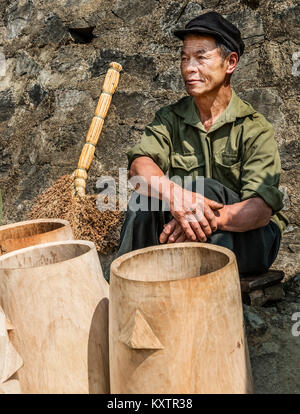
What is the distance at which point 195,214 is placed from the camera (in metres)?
1.85

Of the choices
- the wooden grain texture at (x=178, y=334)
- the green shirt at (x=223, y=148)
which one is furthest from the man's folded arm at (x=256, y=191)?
the wooden grain texture at (x=178, y=334)

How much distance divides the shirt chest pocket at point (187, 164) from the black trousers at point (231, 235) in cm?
23

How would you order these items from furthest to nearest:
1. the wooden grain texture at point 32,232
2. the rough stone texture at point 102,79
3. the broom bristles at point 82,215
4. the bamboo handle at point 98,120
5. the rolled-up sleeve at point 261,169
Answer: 1. the bamboo handle at point 98,120
2. the broom bristles at point 82,215
3. the rough stone texture at point 102,79
4. the rolled-up sleeve at point 261,169
5. the wooden grain texture at point 32,232

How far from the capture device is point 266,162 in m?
2.04

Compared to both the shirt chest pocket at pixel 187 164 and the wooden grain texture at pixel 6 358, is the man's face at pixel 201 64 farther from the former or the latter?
the wooden grain texture at pixel 6 358

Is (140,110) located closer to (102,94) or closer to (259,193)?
(102,94)

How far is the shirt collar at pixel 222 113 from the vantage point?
86.6 inches

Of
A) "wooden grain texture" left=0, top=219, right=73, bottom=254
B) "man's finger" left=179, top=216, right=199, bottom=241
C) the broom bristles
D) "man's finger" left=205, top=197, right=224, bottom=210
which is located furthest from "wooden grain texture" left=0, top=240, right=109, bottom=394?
the broom bristles

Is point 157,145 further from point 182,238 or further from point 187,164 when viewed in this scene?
point 182,238

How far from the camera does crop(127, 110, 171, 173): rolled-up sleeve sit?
2.21 metres

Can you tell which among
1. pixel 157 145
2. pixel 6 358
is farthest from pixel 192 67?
pixel 6 358

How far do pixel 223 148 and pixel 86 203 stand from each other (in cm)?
122

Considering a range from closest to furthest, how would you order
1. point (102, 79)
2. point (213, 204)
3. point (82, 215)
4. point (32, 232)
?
1. point (32, 232)
2. point (213, 204)
3. point (82, 215)
4. point (102, 79)

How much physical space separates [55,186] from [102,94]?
2.41ft
